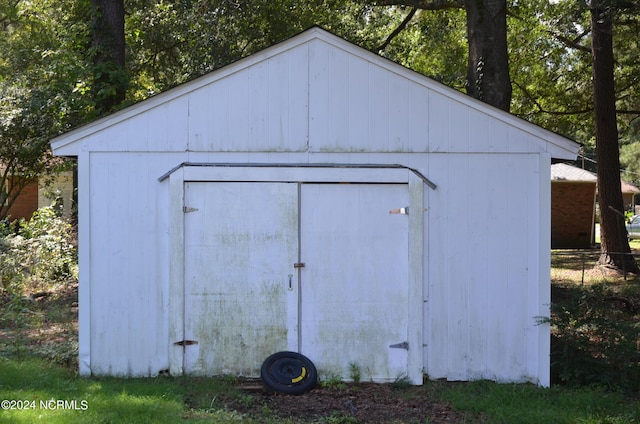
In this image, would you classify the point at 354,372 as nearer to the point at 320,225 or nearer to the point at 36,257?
the point at 320,225

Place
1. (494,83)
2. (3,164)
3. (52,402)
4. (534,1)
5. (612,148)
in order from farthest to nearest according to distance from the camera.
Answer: (534,1), (612,148), (3,164), (494,83), (52,402)

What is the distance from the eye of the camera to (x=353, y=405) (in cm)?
688

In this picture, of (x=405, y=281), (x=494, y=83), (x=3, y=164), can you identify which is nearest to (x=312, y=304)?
(x=405, y=281)

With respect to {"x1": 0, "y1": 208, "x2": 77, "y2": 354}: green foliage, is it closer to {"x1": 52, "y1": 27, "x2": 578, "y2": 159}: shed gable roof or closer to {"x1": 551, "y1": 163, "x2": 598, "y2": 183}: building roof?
{"x1": 52, "y1": 27, "x2": 578, "y2": 159}: shed gable roof

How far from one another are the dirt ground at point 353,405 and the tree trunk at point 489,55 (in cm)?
559

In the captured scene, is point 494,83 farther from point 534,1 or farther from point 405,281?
point 534,1

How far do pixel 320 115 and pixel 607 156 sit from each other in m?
12.0

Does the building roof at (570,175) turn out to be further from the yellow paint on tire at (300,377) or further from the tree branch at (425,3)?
the yellow paint on tire at (300,377)

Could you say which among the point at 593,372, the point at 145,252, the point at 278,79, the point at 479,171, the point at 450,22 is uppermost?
the point at 450,22

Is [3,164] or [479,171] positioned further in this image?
[3,164]

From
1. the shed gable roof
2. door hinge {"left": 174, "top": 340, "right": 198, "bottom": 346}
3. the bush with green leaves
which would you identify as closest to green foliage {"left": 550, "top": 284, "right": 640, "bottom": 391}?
the shed gable roof

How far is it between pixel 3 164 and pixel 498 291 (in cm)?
1207

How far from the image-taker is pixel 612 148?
1745cm

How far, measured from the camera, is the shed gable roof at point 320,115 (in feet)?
25.2
